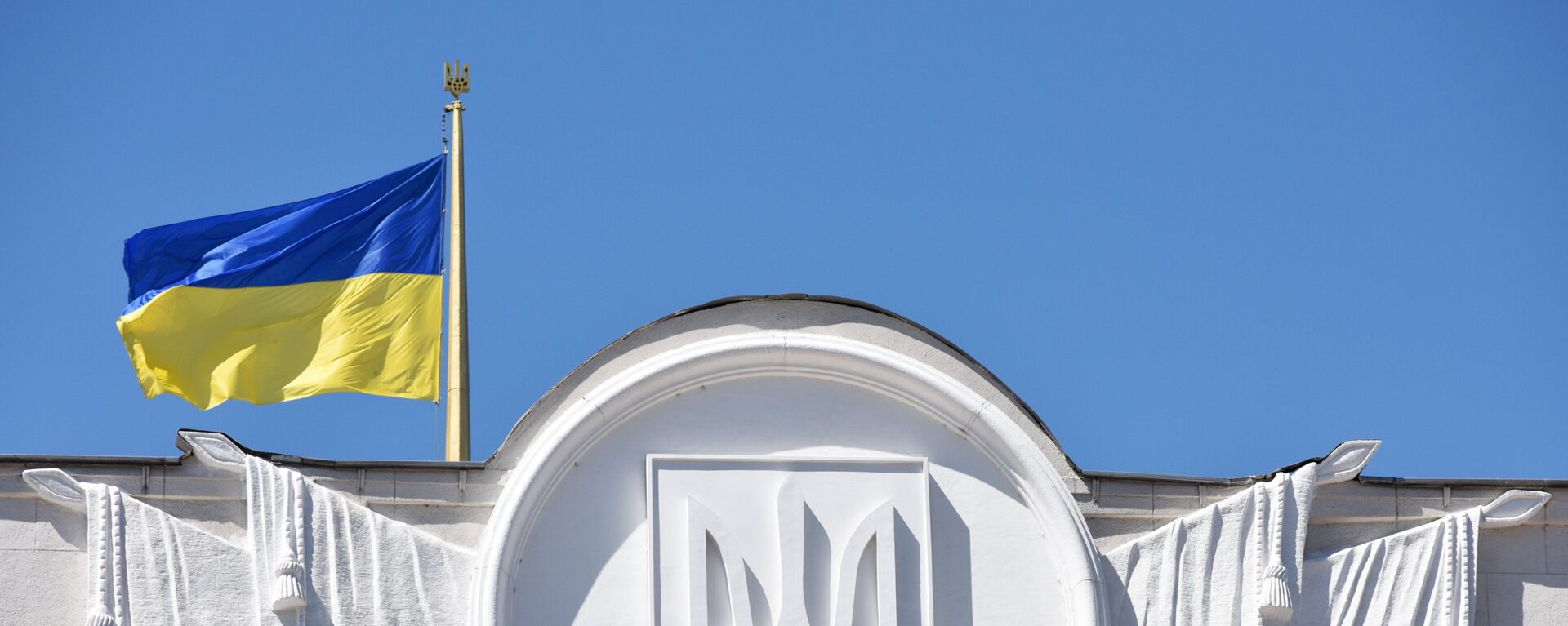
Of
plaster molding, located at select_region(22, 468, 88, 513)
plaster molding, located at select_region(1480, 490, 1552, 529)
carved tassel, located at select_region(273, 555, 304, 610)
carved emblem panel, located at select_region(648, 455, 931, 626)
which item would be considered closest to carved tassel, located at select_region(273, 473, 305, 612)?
carved tassel, located at select_region(273, 555, 304, 610)

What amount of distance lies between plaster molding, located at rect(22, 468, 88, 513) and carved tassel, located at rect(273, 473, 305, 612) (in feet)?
4.70

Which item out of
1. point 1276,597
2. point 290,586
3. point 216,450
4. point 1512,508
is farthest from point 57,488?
point 1512,508

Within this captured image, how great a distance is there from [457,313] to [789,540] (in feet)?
16.8

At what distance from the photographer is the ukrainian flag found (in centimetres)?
2258

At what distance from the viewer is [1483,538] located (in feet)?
68.8

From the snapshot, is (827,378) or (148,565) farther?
(827,378)

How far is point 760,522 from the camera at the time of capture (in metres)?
19.9

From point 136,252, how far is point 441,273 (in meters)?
2.61

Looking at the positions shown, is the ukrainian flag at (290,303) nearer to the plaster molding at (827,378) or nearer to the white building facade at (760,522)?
the white building facade at (760,522)

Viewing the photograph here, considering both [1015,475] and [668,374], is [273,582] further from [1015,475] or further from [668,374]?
[1015,475]

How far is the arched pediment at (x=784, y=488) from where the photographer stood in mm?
19703

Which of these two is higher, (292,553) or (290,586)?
(292,553)

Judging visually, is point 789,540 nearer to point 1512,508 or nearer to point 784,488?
point 784,488

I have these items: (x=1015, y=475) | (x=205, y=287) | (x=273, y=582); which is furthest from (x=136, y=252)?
(x=1015, y=475)
